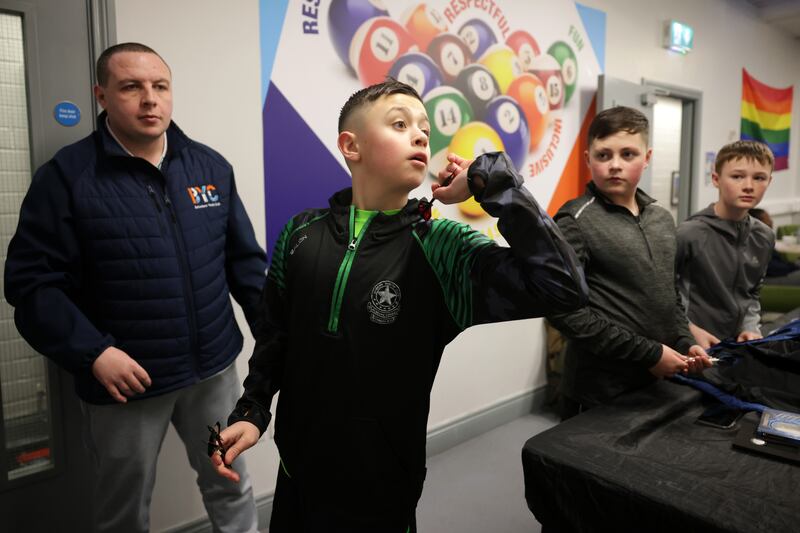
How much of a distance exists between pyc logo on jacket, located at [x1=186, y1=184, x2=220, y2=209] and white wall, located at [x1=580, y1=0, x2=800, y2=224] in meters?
2.78

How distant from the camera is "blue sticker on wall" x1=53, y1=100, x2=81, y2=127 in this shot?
1613mm

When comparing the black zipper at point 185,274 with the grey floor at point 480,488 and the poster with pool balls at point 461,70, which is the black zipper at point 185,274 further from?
the grey floor at point 480,488

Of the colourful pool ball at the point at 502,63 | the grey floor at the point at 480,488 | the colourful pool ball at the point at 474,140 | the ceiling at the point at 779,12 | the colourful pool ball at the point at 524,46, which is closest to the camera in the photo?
the grey floor at the point at 480,488

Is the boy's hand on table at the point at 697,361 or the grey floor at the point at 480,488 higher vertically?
the boy's hand on table at the point at 697,361

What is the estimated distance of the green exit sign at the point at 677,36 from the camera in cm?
396

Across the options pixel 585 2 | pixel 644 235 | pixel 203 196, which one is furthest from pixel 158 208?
pixel 585 2

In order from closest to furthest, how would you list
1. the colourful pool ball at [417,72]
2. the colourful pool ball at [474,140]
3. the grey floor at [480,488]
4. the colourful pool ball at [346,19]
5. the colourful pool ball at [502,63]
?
the grey floor at [480,488] < the colourful pool ball at [346,19] < the colourful pool ball at [417,72] < the colourful pool ball at [474,140] < the colourful pool ball at [502,63]

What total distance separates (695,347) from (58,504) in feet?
6.46

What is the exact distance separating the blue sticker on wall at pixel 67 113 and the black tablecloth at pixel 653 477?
5.28ft

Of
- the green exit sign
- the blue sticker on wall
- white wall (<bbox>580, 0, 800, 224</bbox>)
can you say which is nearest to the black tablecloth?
the blue sticker on wall

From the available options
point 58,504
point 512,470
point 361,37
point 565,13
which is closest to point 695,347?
point 512,470

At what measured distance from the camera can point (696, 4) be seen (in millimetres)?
4398

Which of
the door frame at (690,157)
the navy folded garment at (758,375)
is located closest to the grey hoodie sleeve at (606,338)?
the navy folded garment at (758,375)

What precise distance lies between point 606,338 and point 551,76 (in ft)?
7.20
